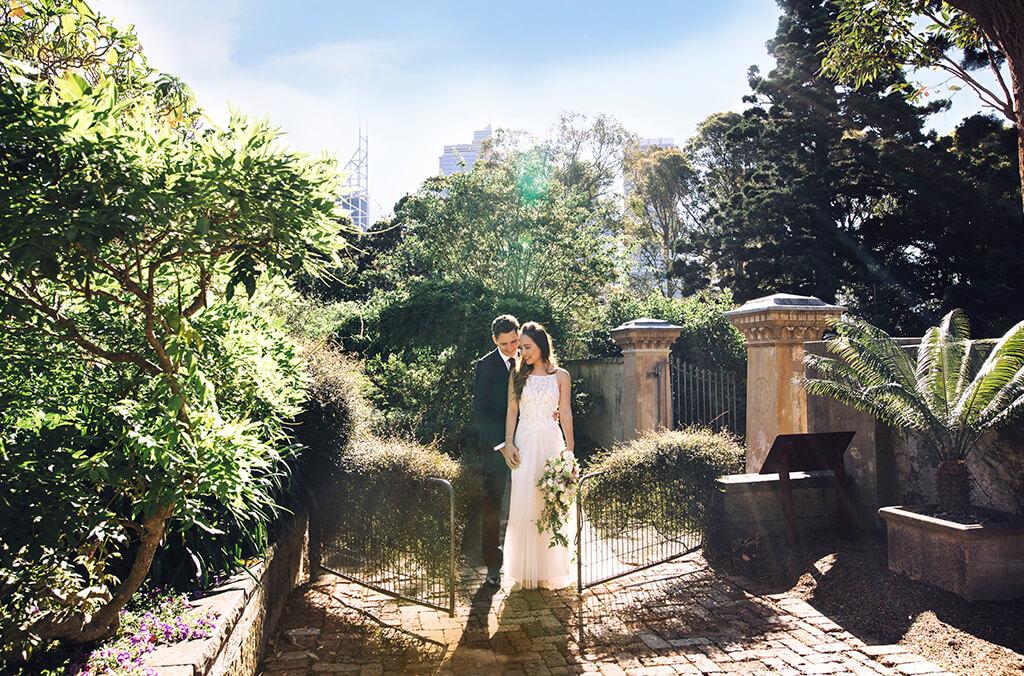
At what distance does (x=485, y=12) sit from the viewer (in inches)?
227

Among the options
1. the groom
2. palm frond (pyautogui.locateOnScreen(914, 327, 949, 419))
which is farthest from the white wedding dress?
palm frond (pyautogui.locateOnScreen(914, 327, 949, 419))

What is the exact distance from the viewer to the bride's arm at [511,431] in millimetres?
5480

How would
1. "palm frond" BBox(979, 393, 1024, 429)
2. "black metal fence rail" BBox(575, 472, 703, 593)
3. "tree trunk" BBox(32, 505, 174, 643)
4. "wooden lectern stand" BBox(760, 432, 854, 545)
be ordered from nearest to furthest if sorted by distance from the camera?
"tree trunk" BBox(32, 505, 174, 643)
"palm frond" BBox(979, 393, 1024, 429)
"black metal fence rail" BBox(575, 472, 703, 593)
"wooden lectern stand" BBox(760, 432, 854, 545)

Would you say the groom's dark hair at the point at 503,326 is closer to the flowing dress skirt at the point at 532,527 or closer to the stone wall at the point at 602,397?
the flowing dress skirt at the point at 532,527

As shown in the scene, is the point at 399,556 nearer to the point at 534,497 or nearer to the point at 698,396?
the point at 534,497

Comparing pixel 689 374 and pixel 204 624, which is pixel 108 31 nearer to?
pixel 204 624

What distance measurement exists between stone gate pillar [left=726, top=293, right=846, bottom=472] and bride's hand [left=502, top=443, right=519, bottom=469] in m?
3.48

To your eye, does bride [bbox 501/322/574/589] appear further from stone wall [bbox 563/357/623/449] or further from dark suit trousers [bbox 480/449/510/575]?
stone wall [bbox 563/357/623/449]

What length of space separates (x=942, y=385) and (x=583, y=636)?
3425 millimetres

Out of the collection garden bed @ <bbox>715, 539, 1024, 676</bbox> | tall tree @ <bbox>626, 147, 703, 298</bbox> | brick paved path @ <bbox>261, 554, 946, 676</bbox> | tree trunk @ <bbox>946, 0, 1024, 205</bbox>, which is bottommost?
brick paved path @ <bbox>261, 554, 946, 676</bbox>

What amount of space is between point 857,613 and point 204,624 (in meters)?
4.03

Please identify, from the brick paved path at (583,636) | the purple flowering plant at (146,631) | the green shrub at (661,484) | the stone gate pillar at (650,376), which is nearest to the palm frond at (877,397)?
the green shrub at (661,484)

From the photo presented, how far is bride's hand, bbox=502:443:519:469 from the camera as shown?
17.9ft

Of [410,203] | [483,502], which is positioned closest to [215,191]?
[483,502]
